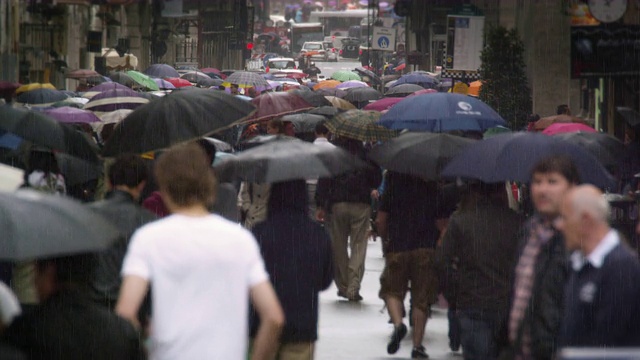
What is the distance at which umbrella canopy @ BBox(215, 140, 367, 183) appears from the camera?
7.03 m

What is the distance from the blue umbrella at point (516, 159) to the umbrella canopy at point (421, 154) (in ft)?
5.91

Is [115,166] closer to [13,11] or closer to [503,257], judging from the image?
[503,257]

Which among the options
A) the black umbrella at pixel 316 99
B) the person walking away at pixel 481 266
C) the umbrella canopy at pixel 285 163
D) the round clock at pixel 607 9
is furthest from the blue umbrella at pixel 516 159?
the black umbrella at pixel 316 99

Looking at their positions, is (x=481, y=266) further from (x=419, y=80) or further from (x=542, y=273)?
(x=419, y=80)

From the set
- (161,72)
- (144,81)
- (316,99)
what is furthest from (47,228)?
(161,72)

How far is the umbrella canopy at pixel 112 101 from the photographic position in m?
17.7

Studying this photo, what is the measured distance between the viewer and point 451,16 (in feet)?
85.4

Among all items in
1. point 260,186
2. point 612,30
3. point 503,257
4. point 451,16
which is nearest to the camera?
point 503,257

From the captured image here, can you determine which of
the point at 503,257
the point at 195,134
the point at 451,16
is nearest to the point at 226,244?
the point at 503,257

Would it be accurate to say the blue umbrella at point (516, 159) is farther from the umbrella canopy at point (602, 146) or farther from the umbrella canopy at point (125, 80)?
the umbrella canopy at point (125, 80)

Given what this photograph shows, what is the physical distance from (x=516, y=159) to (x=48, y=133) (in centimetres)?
350

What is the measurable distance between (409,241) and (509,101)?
13.5 m

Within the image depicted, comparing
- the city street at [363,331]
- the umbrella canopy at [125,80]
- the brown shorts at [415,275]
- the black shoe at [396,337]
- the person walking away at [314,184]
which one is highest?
the umbrella canopy at [125,80]

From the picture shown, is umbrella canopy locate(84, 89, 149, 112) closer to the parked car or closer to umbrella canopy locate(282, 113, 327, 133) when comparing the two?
umbrella canopy locate(282, 113, 327, 133)
